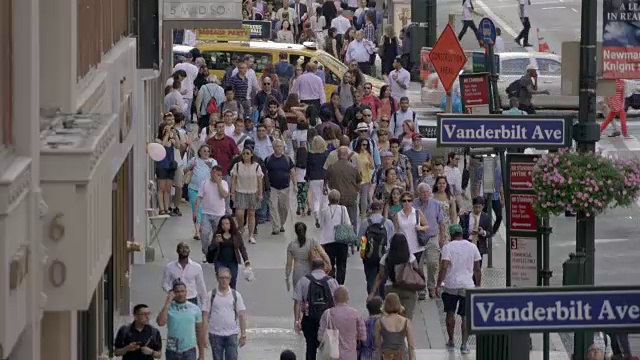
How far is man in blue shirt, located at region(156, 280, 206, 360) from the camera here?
1658 cm

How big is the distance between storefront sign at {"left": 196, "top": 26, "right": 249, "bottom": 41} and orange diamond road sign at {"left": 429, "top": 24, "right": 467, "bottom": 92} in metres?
11.7

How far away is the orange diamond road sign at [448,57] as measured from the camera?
2583cm

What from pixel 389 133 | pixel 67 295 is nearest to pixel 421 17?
pixel 389 133

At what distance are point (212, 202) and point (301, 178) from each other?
399 centimetres

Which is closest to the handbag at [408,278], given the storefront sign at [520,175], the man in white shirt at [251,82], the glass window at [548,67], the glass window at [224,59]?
the storefront sign at [520,175]

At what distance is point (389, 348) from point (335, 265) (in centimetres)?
517

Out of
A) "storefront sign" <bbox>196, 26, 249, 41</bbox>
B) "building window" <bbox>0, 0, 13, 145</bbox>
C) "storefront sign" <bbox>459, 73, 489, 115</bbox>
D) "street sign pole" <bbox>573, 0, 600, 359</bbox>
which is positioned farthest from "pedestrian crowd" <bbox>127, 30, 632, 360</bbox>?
"building window" <bbox>0, 0, 13, 145</bbox>

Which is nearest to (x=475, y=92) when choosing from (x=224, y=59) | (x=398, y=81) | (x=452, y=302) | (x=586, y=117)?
(x=452, y=302)

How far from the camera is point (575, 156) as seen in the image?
1491cm

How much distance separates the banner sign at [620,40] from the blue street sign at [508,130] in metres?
1.25

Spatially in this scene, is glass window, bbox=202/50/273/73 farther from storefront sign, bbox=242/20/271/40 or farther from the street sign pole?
the street sign pole

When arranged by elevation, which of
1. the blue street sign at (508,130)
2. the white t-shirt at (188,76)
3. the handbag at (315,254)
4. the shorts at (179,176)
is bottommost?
the handbag at (315,254)

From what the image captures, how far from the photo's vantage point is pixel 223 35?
123ft

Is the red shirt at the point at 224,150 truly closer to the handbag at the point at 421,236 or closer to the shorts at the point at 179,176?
the shorts at the point at 179,176
